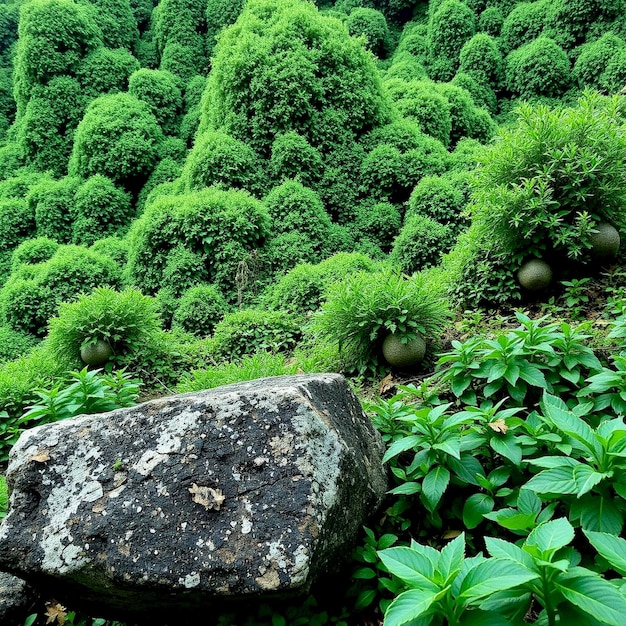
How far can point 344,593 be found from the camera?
2102 millimetres

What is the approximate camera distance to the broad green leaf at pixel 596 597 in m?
1.23

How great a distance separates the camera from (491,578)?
1353mm

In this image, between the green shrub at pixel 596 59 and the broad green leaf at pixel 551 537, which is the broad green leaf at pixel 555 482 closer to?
the broad green leaf at pixel 551 537

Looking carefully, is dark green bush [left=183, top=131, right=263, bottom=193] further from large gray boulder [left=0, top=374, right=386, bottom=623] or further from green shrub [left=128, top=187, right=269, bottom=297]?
large gray boulder [left=0, top=374, right=386, bottom=623]

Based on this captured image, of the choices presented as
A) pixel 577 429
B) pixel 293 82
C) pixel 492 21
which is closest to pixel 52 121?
pixel 293 82

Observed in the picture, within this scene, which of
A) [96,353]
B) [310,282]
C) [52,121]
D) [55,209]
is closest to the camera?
[96,353]

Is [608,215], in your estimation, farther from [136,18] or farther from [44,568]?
[136,18]

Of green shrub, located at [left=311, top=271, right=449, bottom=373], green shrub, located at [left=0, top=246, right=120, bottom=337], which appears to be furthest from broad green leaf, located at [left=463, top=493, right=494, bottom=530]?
green shrub, located at [left=0, top=246, right=120, bottom=337]

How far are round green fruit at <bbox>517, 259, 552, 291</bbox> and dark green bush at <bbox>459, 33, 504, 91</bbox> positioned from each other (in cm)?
1196

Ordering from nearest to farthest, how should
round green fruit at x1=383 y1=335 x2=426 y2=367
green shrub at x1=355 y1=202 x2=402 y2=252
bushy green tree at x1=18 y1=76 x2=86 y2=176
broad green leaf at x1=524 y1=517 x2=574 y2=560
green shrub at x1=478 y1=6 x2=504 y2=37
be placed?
broad green leaf at x1=524 y1=517 x2=574 y2=560
round green fruit at x1=383 y1=335 x2=426 y2=367
green shrub at x1=355 y1=202 x2=402 y2=252
bushy green tree at x1=18 y1=76 x2=86 y2=176
green shrub at x1=478 y1=6 x2=504 y2=37

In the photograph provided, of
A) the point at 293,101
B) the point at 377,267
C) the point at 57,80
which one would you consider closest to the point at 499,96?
the point at 293,101

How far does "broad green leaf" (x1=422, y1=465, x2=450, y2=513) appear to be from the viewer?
7.01ft

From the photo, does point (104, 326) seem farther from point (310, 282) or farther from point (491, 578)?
point (491, 578)

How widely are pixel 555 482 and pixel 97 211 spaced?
488 inches
